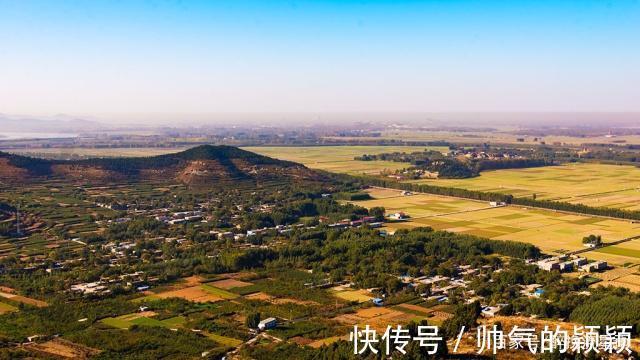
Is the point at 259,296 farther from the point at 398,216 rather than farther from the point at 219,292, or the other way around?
the point at 398,216

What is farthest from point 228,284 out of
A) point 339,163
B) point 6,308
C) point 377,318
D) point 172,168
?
point 339,163

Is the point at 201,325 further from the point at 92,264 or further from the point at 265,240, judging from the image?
the point at 265,240

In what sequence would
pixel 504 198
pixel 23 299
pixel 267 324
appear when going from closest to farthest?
pixel 267 324
pixel 23 299
pixel 504 198

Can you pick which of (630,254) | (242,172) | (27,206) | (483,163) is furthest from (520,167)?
(27,206)

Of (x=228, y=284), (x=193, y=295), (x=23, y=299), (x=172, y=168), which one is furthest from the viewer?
(x=172, y=168)

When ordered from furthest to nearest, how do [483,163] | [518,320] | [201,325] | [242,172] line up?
[483,163], [242,172], [201,325], [518,320]

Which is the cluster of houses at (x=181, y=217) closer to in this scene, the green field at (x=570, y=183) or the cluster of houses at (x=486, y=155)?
the green field at (x=570, y=183)
